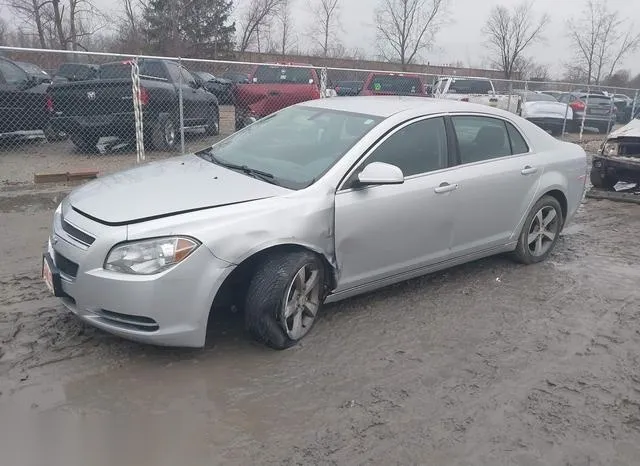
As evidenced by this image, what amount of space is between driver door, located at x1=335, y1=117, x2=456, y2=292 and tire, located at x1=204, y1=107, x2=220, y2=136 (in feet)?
26.1

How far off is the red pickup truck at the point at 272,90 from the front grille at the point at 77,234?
8.27 m

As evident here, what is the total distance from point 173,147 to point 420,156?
6760 millimetres

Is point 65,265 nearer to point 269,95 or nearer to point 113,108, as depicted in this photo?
point 113,108

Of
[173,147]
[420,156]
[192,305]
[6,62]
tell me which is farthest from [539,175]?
[6,62]

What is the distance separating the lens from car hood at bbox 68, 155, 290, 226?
317 cm

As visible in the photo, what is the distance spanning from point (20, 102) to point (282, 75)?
16.6ft

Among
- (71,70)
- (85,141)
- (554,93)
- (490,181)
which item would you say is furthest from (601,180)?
(554,93)

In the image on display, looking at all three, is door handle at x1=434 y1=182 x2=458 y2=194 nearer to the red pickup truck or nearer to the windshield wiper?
the windshield wiper

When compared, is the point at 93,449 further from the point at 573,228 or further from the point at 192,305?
the point at 573,228

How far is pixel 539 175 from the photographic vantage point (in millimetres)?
5008

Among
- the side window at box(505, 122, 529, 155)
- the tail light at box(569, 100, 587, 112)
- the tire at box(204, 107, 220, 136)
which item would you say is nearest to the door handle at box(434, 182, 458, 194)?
the side window at box(505, 122, 529, 155)

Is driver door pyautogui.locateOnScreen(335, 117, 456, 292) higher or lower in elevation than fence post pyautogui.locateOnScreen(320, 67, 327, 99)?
lower

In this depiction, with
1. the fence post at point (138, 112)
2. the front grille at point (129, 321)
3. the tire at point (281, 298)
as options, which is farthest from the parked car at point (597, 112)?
the front grille at point (129, 321)

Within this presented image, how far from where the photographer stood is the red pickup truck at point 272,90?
1146 centimetres
